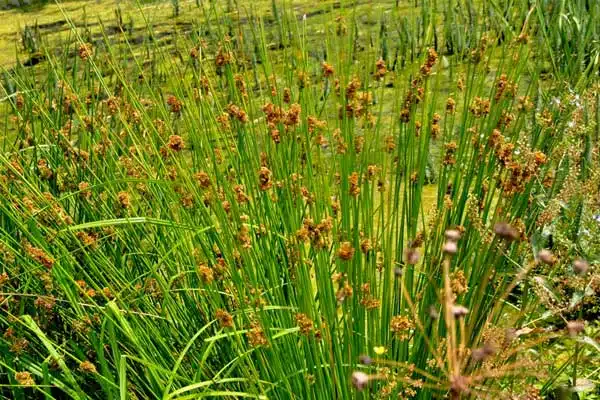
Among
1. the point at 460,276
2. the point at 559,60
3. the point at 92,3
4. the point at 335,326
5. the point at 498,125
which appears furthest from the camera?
the point at 92,3

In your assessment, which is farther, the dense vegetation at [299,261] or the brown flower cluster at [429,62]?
the brown flower cluster at [429,62]

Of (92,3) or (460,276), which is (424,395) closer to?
(460,276)

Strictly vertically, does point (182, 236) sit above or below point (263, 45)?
below

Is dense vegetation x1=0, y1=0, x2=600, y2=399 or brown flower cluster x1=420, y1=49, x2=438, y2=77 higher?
brown flower cluster x1=420, y1=49, x2=438, y2=77

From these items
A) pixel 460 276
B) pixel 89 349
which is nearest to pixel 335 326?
pixel 460 276

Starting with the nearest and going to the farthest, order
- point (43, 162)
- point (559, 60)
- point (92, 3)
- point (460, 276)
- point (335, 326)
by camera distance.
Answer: point (460, 276)
point (335, 326)
point (43, 162)
point (559, 60)
point (92, 3)

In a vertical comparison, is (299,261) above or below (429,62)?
below

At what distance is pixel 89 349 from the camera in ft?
6.03

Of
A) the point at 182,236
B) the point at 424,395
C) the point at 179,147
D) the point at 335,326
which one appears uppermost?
the point at 179,147

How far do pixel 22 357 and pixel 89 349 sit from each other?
0.15m

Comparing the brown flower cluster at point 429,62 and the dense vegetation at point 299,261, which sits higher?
the brown flower cluster at point 429,62

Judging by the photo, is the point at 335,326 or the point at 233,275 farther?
the point at 335,326

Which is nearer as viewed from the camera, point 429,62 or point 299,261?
point 299,261

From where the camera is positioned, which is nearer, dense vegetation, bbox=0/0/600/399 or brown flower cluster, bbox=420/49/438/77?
dense vegetation, bbox=0/0/600/399
